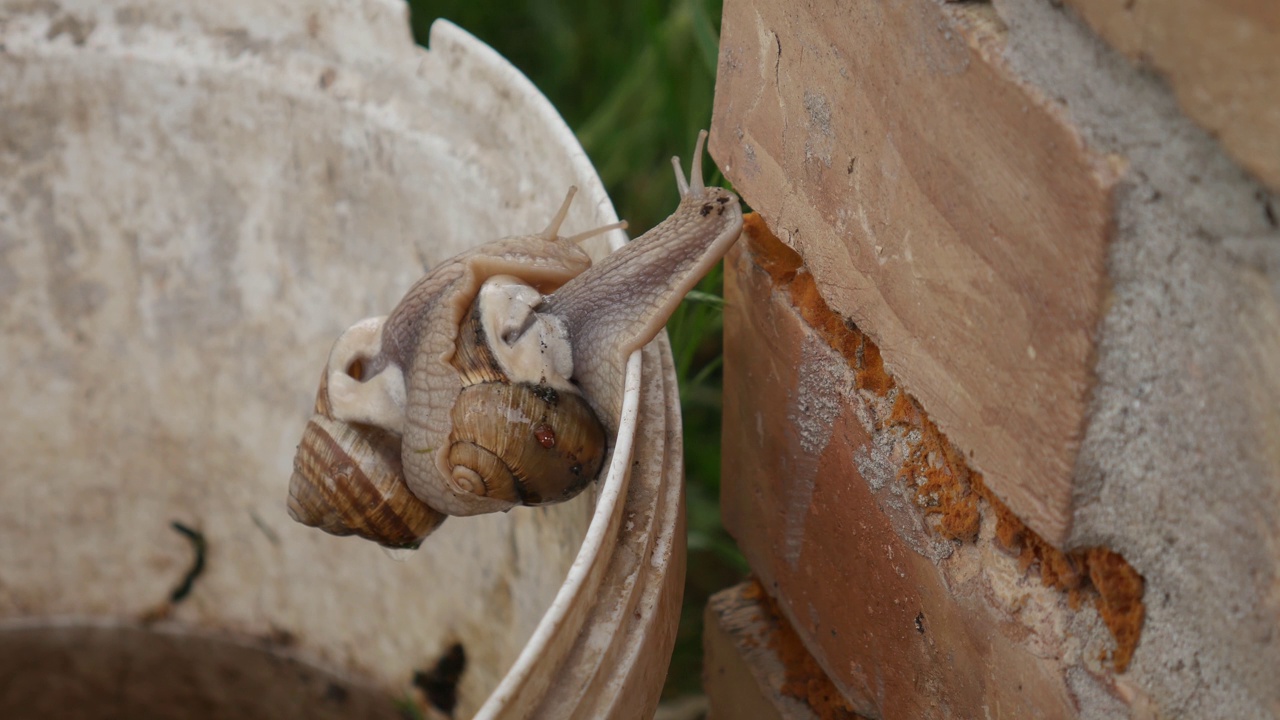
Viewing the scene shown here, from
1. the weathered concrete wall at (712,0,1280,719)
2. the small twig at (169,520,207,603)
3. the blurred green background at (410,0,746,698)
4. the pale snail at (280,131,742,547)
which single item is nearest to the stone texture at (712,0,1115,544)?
the weathered concrete wall at (712,0,1280,719)

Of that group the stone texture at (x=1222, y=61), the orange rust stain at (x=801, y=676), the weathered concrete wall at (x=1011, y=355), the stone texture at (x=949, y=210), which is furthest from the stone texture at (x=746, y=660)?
the stone texture at (x=1222, y=61)

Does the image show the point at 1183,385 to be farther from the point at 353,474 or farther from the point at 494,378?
the point at 353,474

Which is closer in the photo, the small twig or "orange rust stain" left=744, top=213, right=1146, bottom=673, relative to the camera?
"orange rust stain" left=744, top=213, right=1146, bottom=673

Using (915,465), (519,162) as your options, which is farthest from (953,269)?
(519,162)

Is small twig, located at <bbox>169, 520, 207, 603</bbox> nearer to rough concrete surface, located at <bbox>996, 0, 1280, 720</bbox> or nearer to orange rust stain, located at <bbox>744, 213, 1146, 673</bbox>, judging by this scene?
orange rust stain, located at <bbox>744, 213, 1146, 673</bbox>

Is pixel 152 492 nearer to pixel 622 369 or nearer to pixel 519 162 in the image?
pixel 519 162
